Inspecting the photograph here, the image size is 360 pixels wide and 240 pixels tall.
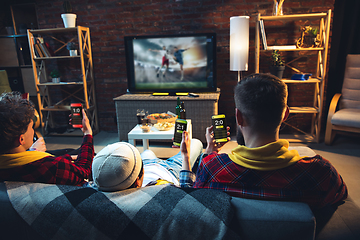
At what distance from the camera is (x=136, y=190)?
2.95 feet

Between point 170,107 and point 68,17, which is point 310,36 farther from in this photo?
point 68,17

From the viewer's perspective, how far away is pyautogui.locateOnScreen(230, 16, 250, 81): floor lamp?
306cm

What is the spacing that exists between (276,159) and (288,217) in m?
0.19

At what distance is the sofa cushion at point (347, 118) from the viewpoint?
9.04 ft

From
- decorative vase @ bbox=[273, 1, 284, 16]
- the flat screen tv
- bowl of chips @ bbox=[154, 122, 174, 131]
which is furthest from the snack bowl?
decorative vase @ bbox=[273, 1, 284, 16]

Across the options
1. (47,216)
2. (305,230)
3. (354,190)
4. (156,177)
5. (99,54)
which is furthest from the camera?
(99,54)

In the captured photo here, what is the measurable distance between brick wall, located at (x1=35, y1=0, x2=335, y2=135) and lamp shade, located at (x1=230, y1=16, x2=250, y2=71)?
0.38m

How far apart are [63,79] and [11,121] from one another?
3.25m

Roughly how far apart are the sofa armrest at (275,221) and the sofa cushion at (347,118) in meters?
2.50

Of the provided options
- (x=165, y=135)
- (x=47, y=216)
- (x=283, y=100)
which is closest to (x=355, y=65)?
(x=165, y=135)

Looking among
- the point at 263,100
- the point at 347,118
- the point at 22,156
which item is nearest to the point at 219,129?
the point at 263,100

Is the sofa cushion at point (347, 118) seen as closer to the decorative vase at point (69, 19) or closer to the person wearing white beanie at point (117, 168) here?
the person wearing white beanie at point (117, 168)

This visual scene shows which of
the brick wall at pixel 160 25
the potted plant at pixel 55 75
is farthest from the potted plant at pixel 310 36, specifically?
the potted plant at pixel 55 75

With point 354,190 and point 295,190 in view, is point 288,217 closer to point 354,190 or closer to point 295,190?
point 295,190
